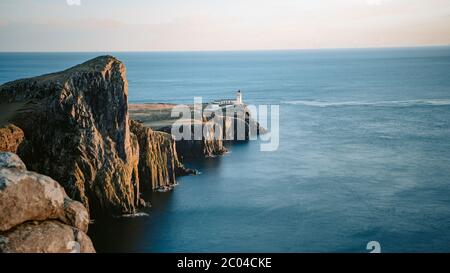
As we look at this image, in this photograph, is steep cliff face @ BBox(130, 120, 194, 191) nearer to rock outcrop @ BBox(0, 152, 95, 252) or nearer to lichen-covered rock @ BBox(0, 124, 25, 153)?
lichen-covered rock @ BBox(0, 124, 25, 153)

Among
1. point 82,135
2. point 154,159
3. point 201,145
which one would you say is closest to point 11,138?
point 82,135

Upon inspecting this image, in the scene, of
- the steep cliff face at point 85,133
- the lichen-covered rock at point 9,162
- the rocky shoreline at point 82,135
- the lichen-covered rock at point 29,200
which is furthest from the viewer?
the steep cliff face at point 85,133

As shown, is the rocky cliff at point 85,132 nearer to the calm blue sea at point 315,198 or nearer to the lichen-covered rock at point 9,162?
the calm blue sea at point 315,198

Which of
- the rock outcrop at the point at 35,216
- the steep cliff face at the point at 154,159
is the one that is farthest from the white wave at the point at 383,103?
the rock outcrop at the point at 35,216

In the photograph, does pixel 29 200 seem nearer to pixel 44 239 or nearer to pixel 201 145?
pixel 44 239

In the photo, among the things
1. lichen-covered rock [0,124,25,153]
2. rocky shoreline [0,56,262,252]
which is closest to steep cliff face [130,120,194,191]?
rocky shoreline [0,56,262,252]

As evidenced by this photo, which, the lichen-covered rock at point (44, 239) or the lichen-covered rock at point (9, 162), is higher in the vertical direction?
the lichen-covered rock at point (9, 162)
